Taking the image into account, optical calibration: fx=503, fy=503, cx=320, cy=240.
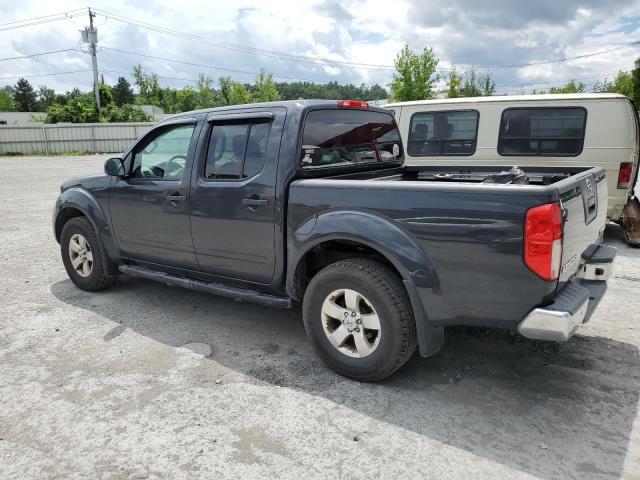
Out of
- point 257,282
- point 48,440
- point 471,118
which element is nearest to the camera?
point 48,440

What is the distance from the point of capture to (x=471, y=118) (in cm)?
779

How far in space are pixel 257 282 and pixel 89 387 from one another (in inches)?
54.5

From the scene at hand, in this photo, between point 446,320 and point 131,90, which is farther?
point 131,90

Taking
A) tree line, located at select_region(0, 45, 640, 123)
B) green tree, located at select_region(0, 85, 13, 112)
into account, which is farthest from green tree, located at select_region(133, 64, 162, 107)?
green tree, located at select_region(0, 85, 13, 112)

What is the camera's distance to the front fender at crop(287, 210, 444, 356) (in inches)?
120

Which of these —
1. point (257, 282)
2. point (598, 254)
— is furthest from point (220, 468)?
point (598, 254)

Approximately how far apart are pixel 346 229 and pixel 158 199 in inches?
79.2

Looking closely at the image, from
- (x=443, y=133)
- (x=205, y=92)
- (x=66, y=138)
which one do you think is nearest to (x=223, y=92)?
(x=205, y=92)

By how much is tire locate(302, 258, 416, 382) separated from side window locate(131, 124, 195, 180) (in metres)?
1.77

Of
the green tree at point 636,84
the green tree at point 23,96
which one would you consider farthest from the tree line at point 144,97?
the green tree at point 636,84

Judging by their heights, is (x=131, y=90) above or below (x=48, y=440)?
above

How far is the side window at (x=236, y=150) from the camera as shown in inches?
153

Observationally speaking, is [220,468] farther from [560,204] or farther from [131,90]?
[131,90]

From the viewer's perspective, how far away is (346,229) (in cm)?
329
